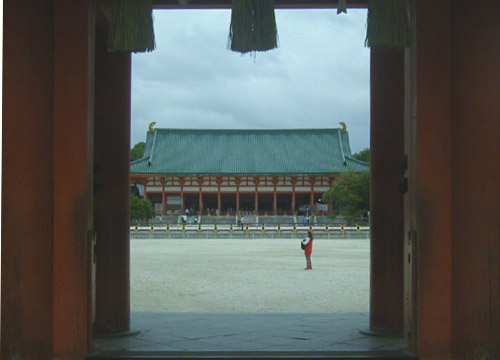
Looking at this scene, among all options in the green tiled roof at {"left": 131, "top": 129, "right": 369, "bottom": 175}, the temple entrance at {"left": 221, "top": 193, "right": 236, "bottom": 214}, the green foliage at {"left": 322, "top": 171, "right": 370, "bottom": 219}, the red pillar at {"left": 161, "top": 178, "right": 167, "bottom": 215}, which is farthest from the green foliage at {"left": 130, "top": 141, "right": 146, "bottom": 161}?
the green foliage at {"left": 322, "top": 171, "right": 370, "bottom": 219}

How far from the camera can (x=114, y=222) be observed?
184 inches

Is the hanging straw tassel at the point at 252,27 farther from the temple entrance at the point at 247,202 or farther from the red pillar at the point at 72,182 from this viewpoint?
the temple entrance at the point at 247,202

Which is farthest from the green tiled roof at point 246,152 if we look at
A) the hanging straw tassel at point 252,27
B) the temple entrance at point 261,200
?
the hanging straw tassel at point 252,27

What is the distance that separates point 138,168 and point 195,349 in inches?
1595

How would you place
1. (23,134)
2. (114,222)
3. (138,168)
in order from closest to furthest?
(23,134)
(114,222)
(138,168)

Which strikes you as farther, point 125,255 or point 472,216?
point 125,255

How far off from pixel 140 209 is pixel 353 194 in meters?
12.6

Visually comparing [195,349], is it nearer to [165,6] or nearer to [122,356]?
[122,356]

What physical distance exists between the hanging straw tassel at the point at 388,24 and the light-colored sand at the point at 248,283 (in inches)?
174

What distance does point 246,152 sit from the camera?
45.9m

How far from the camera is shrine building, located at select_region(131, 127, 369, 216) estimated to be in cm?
4375

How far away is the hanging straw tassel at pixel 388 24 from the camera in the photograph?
3.70m

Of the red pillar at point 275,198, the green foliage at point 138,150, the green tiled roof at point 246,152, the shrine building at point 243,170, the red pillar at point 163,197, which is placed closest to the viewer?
the red pillar at point 275,198

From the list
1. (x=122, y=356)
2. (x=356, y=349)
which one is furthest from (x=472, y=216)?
(x=122, y=356)
